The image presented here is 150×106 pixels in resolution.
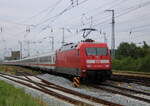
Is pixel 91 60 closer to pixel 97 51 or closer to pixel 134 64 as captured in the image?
pixel 97 51

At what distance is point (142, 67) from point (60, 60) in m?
16.5

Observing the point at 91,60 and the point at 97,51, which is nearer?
the point at 91,60

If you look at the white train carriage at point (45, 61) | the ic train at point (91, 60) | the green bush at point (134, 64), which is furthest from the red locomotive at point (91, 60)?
the green bush at point (134, 64)

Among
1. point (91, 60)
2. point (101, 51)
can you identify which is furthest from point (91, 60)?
point (101, 51)

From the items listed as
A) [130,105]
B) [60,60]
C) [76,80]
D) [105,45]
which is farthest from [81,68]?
[130,105]

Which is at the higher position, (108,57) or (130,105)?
(108,57)

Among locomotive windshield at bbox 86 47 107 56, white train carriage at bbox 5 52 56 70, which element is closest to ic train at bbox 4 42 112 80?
locomotive windshield at bbox 86 47 107 56

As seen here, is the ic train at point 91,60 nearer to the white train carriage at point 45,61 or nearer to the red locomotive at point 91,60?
the red locomotive at point 91,60

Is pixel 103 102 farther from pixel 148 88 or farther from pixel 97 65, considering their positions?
pixel 97 65

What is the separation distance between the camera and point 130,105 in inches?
462

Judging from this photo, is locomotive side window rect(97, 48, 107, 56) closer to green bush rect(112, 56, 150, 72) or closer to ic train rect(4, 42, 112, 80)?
ic train rect(4, 42, 112, 80)

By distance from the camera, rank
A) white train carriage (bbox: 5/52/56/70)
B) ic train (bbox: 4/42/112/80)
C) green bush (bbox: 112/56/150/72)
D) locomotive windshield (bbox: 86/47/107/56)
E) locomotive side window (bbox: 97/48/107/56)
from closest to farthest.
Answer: ic train (bbox: 4/42/112/80), locomotive windshield (bbox: 86/47/107/56), locomotive side window (bbox: 97/48/107/56), white train carriage (bbox: 5/52/56/70), green bush (bbox: 112/56/150/72)

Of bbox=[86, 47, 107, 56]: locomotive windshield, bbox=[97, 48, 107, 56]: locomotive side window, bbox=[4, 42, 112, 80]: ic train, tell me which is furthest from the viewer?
bbox=[97, 48, 107, 56]: locomotive side window

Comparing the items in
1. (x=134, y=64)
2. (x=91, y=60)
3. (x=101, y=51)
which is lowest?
(x=134, y=64)
